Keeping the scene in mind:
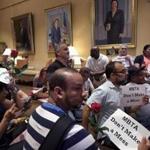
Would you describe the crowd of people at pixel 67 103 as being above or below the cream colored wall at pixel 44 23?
below

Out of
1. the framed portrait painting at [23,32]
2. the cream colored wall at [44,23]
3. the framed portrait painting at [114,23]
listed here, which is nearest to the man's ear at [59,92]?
the cream colored wall at [44,23]

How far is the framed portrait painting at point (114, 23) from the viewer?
6688 mm

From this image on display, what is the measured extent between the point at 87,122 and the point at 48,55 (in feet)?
23.9

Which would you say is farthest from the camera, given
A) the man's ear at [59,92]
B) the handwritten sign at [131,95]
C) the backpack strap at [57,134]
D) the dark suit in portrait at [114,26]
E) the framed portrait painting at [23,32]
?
the framed portrait painting at [23,32]

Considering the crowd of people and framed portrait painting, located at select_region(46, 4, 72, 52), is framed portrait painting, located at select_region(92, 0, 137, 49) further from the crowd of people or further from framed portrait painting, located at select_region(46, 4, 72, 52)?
the crowd of people

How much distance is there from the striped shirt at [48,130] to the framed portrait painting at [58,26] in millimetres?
7309

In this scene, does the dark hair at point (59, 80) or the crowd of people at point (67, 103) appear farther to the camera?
the dark hair at point (59, 80)

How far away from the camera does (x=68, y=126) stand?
4.05ft

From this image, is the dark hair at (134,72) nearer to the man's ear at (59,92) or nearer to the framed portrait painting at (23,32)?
the man's ear at (59,92)

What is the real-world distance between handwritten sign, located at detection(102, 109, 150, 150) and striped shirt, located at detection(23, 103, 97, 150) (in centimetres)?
104

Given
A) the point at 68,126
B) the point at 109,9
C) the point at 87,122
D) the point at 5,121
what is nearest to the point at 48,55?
the point at 109,9

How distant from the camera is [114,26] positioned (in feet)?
23.6

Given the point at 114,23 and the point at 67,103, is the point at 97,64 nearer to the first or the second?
the point at 114,23

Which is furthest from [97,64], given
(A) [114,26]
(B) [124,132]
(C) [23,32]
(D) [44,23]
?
(B) [124,132]
